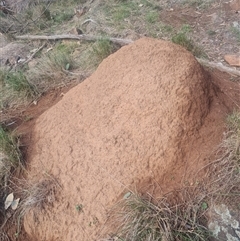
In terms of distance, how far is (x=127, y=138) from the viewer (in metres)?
2.60

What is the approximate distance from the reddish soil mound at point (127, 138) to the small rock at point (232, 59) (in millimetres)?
1579

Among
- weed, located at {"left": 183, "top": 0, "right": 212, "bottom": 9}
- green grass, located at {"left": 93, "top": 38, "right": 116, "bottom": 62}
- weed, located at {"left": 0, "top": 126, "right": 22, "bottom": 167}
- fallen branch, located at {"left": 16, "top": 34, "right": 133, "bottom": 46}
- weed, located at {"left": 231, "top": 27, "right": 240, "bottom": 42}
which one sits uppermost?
weed, located at {"left": 0, "top": 126, "right": 22, "bottom": 167}

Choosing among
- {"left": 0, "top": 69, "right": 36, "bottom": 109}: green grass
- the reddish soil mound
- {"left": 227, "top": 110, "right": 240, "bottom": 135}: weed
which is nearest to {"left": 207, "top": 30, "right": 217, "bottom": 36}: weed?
the reddish soil mound

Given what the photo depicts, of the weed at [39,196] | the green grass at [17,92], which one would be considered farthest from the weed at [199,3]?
the weed at [39,196]

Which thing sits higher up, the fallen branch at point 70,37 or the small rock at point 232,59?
the fallen branch at point 70,37

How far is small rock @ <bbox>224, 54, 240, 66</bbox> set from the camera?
419cm

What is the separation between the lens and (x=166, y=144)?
2.49 metres

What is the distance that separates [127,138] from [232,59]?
7.31 feet

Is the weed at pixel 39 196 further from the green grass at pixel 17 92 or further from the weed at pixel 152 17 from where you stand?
the weed at pixel 152 17

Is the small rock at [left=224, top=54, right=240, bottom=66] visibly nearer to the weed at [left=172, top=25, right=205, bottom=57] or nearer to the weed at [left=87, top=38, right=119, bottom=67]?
the weed at [left=172, top=25, right=205, bottom=57]

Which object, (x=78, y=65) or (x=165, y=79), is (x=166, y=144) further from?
(x=78, y=65)

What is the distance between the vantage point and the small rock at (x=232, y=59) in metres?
4.19

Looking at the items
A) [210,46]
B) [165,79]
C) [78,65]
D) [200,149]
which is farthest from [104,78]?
[210,46]

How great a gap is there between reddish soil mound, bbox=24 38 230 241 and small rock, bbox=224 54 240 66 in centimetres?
158
